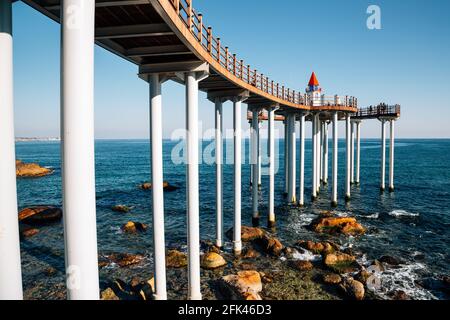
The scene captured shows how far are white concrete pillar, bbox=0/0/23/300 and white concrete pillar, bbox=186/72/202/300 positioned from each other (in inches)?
265

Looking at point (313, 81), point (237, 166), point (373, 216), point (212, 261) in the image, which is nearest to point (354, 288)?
point (212, 261)

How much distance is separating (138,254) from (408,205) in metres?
29.1

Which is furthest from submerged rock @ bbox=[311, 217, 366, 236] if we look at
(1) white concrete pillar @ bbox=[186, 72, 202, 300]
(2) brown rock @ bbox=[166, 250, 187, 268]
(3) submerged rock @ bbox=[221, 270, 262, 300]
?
(1) white concrete pillar @ bbox=[186, 72, 202, 300]

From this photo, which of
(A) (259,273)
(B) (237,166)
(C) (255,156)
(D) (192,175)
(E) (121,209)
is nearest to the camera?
(D) (192,175)

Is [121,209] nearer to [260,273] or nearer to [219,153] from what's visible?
[219,153]

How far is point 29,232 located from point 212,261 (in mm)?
16498

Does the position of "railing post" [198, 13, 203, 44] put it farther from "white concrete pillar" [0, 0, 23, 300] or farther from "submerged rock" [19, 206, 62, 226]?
"submerged rock" [19, 206, 62, 226]

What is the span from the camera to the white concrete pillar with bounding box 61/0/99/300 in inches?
160

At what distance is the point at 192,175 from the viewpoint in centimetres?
1146

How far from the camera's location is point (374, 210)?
29.2 m
